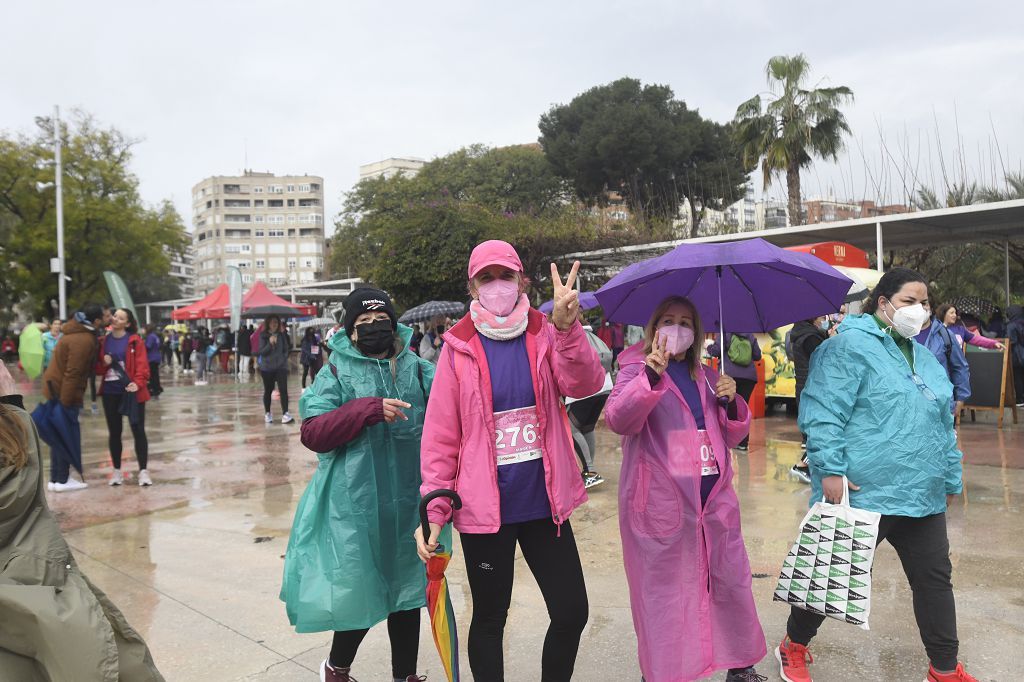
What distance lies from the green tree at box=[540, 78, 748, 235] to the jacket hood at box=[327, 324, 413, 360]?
33.5 metres

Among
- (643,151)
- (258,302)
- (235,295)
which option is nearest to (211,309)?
(258,302)

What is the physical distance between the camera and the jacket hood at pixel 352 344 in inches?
120

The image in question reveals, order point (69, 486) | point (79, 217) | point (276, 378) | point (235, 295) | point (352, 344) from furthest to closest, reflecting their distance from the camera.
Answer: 1. point (79, 217)
2. point (235, 295)
3. point (276, 378)
4. point (69, 486)
5. point (352, 344)

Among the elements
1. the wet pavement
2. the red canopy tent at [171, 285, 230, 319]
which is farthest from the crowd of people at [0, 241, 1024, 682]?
the red canopy tent at [171, 285, 230, 319]

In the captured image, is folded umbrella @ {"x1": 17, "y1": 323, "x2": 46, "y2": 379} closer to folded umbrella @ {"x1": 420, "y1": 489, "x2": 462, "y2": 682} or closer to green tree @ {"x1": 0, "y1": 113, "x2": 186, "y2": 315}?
folded umbrella @ {"x1": 420, "y1": 489, "x2": 462, "y2": 682}

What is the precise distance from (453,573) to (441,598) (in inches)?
84.3

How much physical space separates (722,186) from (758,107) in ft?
43.7

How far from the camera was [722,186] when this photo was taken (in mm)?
37406

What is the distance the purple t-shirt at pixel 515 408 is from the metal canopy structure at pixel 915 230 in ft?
33.4

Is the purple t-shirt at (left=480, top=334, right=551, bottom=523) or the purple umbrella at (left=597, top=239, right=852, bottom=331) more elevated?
the purple umbrella at (left=597, top=239, right=852, bottom=331)

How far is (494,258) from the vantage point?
272cm

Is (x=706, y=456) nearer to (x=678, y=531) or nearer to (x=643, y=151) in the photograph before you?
(x=678, y=531)

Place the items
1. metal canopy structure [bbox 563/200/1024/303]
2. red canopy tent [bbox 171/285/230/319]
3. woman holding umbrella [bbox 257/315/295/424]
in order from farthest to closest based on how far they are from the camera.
Result: red canopy tent [bbox 171/285/230/319] < metal canopy structure [bbox 563/200/1024/303] < woman holding umbrella [bbox 257/315/295/424]

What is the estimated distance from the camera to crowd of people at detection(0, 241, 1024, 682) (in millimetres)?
2682
